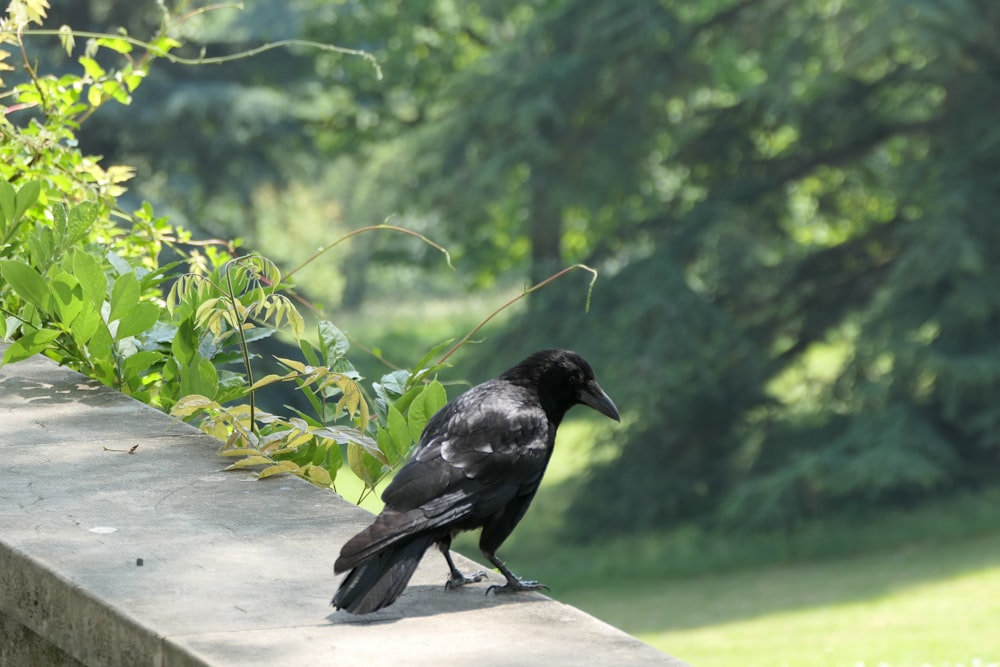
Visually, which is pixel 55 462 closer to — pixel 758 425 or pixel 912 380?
pixel 912 380

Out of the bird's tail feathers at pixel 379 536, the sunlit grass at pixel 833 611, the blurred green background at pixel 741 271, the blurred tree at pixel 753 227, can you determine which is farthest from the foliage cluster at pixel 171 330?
the blurred tree at pixel 753 227

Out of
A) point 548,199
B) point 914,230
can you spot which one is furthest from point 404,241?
point 914,230

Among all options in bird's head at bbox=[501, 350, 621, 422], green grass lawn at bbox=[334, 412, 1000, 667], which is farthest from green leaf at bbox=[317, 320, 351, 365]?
green grass lawn at bbox=[334, 412, 1000, 667]

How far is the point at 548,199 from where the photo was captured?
14469mm

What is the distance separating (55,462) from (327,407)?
69cm

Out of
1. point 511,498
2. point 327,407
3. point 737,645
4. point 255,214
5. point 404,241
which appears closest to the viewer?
point 511,498

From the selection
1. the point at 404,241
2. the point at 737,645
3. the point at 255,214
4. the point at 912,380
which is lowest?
the point at 737,645

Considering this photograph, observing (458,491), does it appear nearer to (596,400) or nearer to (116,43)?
(596,400)

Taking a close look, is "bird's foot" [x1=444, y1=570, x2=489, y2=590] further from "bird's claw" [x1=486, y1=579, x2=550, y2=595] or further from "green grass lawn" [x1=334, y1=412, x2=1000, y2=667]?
"green grass lawn" [x1=334, y1=412, x2=1000, y2=667]

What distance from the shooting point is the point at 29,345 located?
329 centimetres

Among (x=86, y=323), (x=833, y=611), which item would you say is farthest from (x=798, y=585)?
(x=86, y=323)

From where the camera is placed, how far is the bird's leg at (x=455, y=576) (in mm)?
2363

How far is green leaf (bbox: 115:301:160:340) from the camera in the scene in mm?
3219

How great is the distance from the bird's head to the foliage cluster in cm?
23
